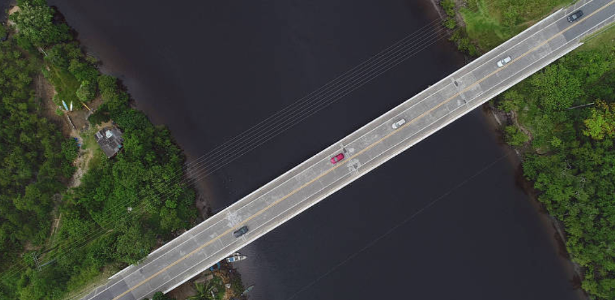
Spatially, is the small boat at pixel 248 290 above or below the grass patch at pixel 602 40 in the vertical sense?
below

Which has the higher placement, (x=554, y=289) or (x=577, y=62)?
(x=577, y=62)

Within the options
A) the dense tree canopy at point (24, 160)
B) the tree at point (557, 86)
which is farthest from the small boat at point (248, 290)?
the tree at point (557, 86)

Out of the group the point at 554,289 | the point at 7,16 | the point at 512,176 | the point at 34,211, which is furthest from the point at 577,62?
the point at 7,16

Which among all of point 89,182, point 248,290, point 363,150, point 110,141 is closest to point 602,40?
point 363,150

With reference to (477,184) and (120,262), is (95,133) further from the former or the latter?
(477,184)

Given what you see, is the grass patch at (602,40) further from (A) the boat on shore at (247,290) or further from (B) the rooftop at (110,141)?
(B) the rooftop at (110,141)

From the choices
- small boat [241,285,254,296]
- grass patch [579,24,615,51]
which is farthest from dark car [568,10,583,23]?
small boat [241,285,254,296]

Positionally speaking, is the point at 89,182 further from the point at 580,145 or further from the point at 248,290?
the point at 580,145
